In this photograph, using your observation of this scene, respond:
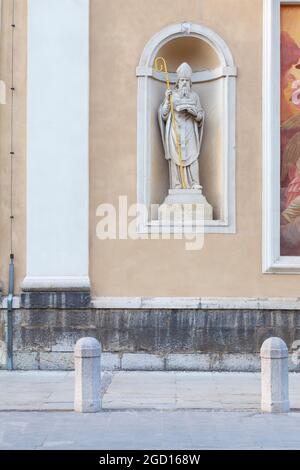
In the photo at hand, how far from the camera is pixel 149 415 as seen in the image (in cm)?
990

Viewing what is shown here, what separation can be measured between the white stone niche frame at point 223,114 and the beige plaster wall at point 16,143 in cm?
199

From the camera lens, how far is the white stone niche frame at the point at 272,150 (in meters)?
13.3

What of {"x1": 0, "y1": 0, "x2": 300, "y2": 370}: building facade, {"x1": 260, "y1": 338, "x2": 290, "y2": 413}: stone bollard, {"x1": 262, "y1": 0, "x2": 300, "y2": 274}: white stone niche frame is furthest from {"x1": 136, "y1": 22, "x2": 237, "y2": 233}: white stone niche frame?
{"x1": 260, "y1": 338, "x2": 290, "y2": 413}: stone bollard

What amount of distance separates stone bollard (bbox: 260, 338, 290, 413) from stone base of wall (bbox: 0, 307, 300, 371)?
316 cm

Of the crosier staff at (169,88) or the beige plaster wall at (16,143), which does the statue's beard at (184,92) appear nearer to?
the crosier staff at (169,88)

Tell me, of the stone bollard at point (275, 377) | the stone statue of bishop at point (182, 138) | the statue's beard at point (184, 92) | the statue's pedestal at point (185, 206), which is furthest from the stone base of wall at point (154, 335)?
the statue's beard at point (184, 92)

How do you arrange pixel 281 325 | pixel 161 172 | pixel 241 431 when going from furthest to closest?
pixel 161 172
pixel 281 325
pixel 241 431

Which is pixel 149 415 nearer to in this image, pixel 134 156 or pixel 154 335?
pixel 154 335

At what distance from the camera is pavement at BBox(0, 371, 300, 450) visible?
850 centimetres

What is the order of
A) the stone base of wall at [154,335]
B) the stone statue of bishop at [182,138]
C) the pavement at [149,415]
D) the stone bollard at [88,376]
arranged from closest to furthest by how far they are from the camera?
the pavement at [149,415], the stone bollard at [88,376], the stone base of wall at [154,335], the stone statue of bishop at [182,138]
